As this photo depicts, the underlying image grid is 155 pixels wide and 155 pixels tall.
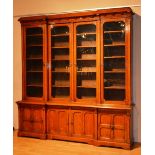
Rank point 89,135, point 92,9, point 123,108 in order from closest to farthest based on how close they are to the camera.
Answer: point 123,108 → point 89,135 → point 92,9

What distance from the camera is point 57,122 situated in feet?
15.0

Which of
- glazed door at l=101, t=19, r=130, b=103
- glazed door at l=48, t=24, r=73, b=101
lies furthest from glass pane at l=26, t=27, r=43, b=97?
glazed door at l=101, t=19, r=130, b=103

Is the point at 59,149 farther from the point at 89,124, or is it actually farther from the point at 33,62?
the point at 33,62

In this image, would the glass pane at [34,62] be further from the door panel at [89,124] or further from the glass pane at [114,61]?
the glass pane at [114,61]

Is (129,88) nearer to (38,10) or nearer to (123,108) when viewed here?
(123,108)

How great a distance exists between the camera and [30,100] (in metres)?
A: 4.77

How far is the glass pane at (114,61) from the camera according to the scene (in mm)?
4184

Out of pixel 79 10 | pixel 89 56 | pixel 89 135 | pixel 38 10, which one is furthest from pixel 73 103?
pixel 38 10

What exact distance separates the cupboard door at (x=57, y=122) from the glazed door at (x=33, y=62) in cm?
42

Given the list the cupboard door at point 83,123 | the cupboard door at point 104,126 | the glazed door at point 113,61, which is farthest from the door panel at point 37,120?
the glazed door at point 113,61

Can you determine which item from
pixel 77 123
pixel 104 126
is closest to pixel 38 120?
pixel 77 123

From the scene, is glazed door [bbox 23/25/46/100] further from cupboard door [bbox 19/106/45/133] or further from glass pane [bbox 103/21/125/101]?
glass pane [bbox 103/21/125/101]

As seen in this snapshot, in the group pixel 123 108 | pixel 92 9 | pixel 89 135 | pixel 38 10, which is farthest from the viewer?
pixel 38 10

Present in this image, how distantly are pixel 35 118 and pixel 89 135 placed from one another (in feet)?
3.68
